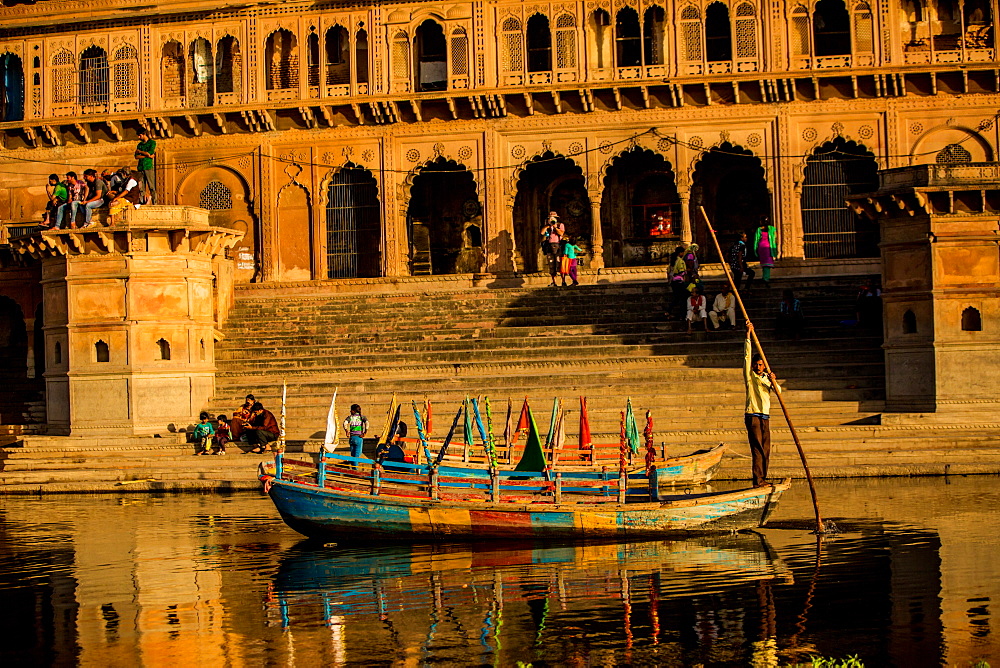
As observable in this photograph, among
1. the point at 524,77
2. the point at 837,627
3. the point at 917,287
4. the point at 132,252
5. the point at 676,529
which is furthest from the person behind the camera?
the point at 524,77

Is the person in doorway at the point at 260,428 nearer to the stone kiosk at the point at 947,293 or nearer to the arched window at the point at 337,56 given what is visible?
the stone kiosk at the point at 947,293

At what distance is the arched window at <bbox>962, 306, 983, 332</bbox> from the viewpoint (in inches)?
893

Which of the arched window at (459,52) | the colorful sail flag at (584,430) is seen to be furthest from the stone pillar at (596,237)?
the colorful sail flag at (584,430)

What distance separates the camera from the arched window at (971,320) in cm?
2269

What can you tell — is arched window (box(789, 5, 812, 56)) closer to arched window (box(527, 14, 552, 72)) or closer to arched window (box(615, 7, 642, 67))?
arched window (box(615, 7, 642, 67))

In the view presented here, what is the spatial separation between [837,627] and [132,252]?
1772 centimetres

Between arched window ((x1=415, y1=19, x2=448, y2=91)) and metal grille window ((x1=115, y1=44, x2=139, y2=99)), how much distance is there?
7055mm

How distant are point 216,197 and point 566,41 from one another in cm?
931

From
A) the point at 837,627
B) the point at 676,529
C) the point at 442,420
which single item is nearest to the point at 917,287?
the point at 442,420

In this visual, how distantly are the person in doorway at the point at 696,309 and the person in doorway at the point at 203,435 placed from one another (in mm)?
8549

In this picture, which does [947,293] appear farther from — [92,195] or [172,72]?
[172,72]

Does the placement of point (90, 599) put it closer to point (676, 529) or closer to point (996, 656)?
point (676, 529)

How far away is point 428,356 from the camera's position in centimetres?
2702

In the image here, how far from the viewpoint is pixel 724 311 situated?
26.9 m
